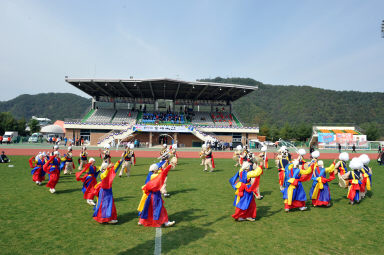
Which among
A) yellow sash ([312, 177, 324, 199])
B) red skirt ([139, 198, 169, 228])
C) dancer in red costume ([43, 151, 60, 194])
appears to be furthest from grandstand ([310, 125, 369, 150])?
dancer in red costume ([43, 151, 60, 194])

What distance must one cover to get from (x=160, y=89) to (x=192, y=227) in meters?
38.8

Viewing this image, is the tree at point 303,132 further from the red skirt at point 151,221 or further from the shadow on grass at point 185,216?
the red skirt at point 151,221

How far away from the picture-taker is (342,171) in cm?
1052

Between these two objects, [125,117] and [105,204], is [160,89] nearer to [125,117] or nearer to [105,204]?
[125,117]

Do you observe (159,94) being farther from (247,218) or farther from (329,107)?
(329,107)

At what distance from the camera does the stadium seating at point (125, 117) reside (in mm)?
43594

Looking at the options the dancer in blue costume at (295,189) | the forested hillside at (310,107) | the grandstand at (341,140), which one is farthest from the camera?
the forested hillside at (310,107)

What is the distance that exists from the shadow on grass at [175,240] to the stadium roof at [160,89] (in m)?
33.5

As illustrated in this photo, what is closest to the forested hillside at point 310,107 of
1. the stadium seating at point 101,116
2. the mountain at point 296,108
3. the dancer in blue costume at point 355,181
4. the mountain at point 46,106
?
the mountain at point 296,108

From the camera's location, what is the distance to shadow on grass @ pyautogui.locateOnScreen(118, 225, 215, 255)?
4.95m

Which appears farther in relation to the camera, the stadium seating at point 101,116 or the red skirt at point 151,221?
the stadium seating at point 101,116

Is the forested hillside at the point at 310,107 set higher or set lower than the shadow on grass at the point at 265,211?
higher

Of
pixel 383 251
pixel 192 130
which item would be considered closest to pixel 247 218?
pixel 383 251

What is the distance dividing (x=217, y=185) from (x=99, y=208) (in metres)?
6.38
